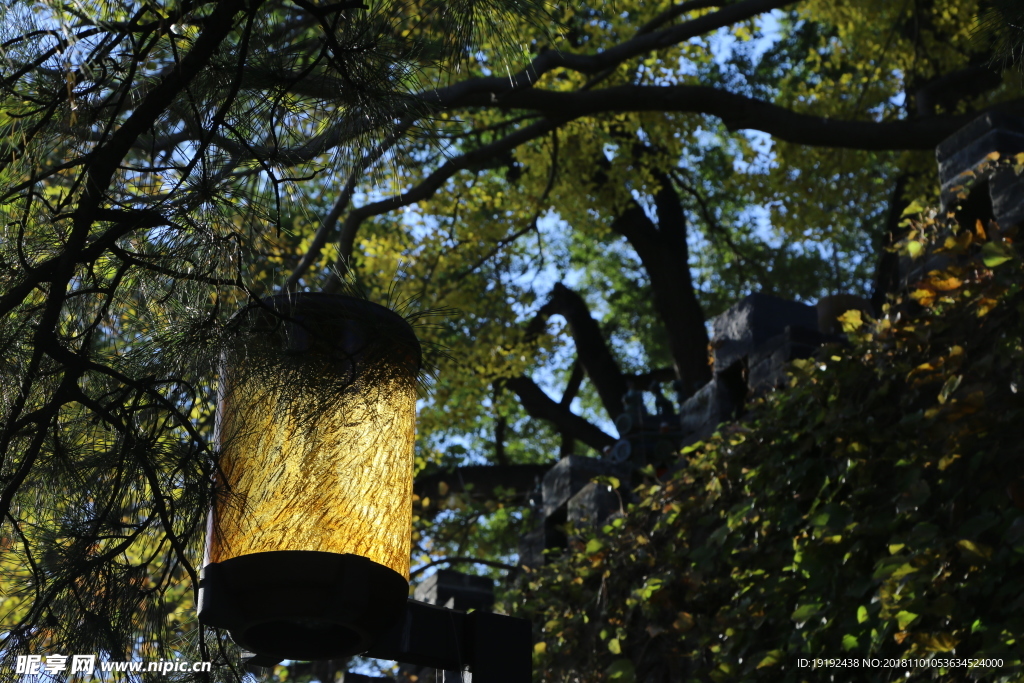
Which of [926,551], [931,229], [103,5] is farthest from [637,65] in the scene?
[103,5]

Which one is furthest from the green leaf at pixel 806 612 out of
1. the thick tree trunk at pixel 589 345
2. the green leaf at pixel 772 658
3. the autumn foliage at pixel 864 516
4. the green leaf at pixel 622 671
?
the thick tree trunk at pixel 589 345

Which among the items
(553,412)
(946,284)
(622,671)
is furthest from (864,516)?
(553,412)

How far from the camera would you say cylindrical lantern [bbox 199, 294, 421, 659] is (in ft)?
6.05

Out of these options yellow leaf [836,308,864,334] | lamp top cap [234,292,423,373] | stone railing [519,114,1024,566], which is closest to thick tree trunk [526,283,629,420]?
stone railing [519,114,1024,566]

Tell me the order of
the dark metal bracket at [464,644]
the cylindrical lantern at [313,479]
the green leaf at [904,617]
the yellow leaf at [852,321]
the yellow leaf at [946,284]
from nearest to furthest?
the cylindrical lantern at [313,479]
the dark metal bracket at [464,644]
the green leaf at [904,617]
the yellow leaf at [946,284]
the yellow leaf at [852,321]

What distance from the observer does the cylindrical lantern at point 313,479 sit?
184 cm

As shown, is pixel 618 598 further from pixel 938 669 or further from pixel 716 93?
pixel 716 93

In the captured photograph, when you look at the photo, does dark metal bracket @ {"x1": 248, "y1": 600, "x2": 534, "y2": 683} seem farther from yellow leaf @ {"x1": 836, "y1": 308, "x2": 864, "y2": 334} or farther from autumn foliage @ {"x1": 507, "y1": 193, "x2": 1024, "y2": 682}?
yellow leaf @ {"x1": 836, "y1": 308, "x2": 864, "y2": 334}

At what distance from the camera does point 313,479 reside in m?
1.96

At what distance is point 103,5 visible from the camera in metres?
2.48

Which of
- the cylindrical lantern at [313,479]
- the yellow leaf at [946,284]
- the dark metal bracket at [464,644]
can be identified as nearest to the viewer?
the cylindrical lantern at [313,479]

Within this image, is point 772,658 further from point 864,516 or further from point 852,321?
point 852,321

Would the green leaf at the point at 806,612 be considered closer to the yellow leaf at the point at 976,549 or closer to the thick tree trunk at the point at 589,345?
the yellow leaf at the point at 976,549

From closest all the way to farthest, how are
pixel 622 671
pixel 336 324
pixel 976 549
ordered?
pixel 336 324
pixel 976 549
pixel 622 671
